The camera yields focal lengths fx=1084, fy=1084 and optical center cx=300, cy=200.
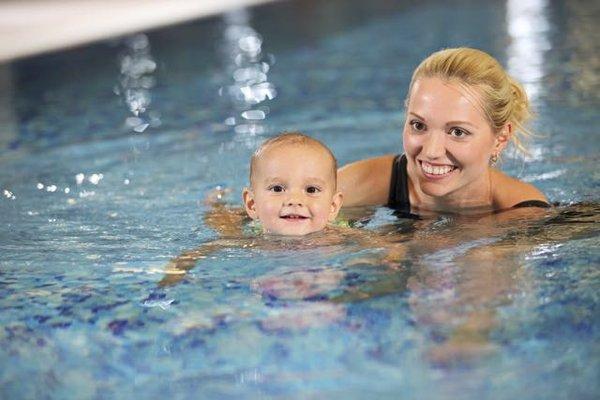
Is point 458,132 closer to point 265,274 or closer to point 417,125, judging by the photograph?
point 417,125

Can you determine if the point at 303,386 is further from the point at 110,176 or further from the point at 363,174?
the point at 110,176

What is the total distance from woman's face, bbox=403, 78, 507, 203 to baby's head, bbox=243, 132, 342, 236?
14.5 inches

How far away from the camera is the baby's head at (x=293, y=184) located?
3775 mm

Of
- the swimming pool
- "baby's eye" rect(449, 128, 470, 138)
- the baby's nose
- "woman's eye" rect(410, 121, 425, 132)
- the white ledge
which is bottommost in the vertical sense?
the swimming pool

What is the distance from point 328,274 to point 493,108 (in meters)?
0.95

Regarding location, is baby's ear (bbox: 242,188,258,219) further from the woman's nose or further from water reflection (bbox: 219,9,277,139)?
water reflection (bbox: 219,9,277,139)

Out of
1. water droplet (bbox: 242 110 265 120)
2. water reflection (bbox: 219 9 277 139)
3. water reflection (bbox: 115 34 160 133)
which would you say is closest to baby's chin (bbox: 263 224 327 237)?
water reflection (bbox: 219 9 277 139)

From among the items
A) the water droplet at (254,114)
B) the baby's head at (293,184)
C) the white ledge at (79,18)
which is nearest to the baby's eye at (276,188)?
the baby's head at (293,184)

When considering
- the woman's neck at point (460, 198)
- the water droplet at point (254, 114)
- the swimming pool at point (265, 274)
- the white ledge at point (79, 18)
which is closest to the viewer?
the swimming pool at point (265, 274)

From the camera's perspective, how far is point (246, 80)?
878 centimetres

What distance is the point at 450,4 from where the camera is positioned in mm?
13484

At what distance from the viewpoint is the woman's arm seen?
460 centimetres

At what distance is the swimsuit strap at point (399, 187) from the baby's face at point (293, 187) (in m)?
0.74

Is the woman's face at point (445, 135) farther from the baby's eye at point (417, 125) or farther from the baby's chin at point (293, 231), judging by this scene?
the baby's chin at point (293, 231)
